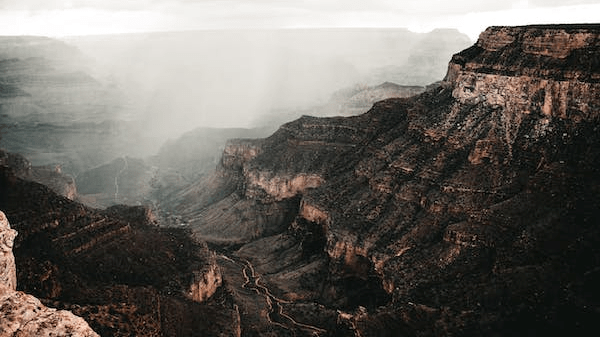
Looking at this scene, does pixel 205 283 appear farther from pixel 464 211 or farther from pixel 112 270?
pixel 464 211

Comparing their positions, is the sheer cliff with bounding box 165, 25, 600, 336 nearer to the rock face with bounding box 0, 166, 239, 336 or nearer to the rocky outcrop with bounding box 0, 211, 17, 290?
the rock face with bounding box 0, 166, 239, 336

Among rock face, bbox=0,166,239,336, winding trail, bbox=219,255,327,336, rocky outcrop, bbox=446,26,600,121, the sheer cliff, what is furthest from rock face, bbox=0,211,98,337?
rocky outcrop, bbox=446,26,600,121

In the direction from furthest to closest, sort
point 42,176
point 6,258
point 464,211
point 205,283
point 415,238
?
point 42,176, point 415,238, point 464,211, point 205,283, point 6,258

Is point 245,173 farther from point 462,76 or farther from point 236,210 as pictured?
point 462,76

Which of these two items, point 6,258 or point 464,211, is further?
point 464,211

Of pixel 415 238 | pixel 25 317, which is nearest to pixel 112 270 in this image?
pixel 415 238

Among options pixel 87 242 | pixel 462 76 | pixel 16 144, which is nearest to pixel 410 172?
pixel 462 76

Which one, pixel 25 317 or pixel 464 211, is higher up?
pixel 25 317
